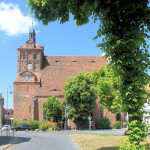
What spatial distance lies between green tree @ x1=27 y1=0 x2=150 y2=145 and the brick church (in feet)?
152

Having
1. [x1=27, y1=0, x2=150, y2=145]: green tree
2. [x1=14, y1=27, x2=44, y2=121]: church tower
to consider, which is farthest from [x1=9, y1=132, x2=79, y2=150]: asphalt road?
[x1=14, y1=27, x2=44, y2=121]: church tower

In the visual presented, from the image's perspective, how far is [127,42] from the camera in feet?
27.9

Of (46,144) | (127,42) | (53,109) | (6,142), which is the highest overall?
(127,42)

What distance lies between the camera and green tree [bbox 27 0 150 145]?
8.51 metres

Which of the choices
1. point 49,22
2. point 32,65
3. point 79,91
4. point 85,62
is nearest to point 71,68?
point 85,62

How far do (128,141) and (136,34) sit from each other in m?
4.11

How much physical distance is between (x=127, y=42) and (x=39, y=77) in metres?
53.4

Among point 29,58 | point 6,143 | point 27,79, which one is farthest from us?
point 29,58

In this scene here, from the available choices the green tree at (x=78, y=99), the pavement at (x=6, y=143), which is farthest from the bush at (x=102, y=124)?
the pavement at (x=6, y=143)

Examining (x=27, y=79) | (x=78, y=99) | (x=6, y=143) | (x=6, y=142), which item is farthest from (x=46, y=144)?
(x=27, y=79)

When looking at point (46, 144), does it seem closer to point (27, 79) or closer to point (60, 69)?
point (27, 79)

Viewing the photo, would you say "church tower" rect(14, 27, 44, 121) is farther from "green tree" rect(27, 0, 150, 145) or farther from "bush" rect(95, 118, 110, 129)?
"green tree" rect(27, 0, 150, 145)

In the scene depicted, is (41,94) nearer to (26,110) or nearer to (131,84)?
(26,110)

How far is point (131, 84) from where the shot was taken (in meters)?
8.60
